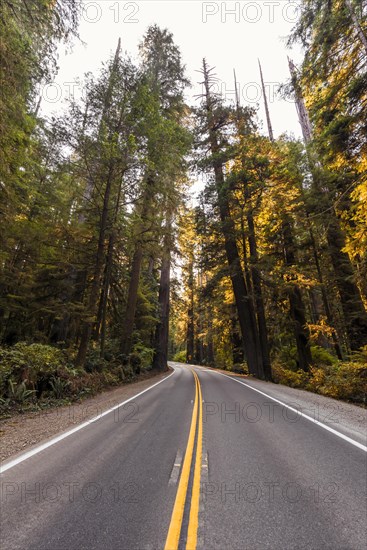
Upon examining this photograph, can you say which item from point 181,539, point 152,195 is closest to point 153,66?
point 152,195

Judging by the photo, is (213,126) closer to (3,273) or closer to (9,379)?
(3,273)

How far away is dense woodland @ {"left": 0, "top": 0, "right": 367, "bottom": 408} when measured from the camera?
8.28m

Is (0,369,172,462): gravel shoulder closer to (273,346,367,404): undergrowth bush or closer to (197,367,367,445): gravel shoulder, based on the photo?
(197,367,367,445): gravel shoulder

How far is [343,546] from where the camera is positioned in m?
2.53

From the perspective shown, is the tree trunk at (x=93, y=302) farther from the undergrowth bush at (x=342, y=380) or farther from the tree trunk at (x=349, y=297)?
the undergrowth bush at (x=342, y=380)

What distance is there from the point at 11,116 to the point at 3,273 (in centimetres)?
656

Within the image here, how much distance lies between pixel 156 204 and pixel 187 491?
1446 centimetres

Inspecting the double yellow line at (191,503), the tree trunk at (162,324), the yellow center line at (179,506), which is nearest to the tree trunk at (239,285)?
the tree trunk at (162,324)

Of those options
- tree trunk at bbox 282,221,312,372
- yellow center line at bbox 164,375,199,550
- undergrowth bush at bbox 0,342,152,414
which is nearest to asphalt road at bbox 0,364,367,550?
yellow center line at bbox 164,375,199,550

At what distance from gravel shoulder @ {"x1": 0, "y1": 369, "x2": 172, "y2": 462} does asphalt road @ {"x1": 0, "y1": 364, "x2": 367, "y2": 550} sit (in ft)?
1.74

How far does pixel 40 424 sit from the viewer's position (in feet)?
21.1

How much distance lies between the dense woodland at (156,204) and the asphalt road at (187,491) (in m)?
4.72

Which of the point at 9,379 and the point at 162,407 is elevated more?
the point at 9,379

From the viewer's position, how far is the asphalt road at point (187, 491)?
8.56 feet
